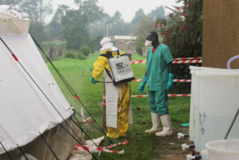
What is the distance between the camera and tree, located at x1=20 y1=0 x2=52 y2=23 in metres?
23.7

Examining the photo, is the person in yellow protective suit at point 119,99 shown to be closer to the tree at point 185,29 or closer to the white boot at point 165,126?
the white boot at point 165,126

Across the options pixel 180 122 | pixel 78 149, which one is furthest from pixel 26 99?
pixel 180 122

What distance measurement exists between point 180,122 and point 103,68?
2395 millimetres

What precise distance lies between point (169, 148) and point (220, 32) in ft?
6.29

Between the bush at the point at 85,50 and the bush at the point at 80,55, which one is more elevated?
the bush at the point at 85,50

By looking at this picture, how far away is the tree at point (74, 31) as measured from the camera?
2933 cm

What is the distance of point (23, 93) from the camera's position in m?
4.38

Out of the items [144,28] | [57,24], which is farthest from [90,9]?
[144,28]

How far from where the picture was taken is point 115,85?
6.92 metres

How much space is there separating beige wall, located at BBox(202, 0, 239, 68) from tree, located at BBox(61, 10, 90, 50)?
23995 mm

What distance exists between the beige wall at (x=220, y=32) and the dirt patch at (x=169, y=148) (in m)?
1.26

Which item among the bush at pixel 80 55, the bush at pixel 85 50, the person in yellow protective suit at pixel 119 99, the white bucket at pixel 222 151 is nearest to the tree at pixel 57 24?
the bush at pixel 85 50

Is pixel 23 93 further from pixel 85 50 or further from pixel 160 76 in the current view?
pixel 85 50

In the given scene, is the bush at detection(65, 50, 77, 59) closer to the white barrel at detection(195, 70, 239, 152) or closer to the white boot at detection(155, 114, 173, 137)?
the white boot at detection(155, 114, 173, 137)
